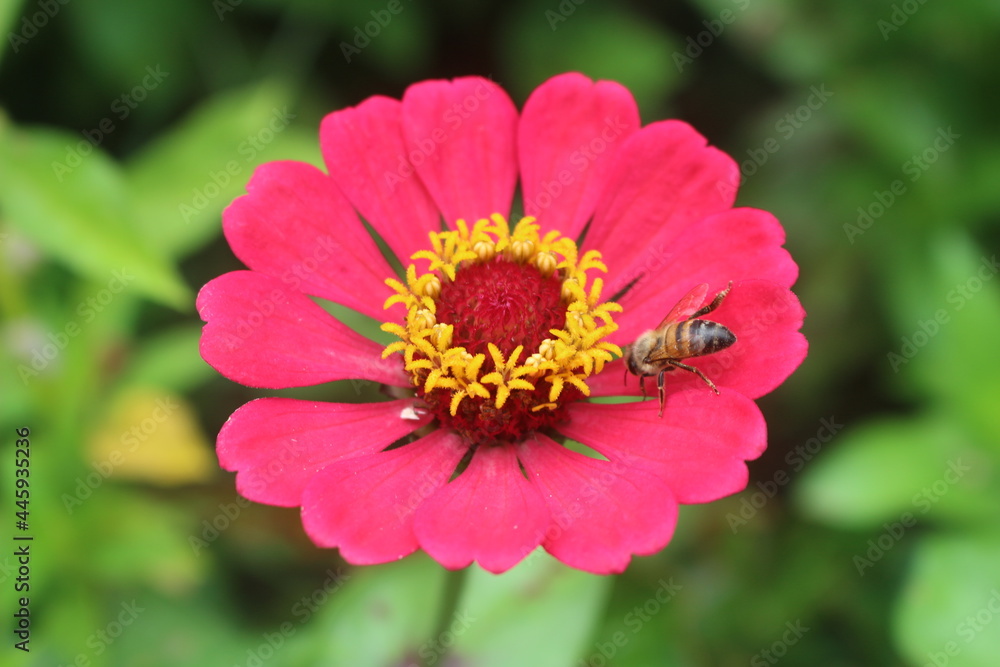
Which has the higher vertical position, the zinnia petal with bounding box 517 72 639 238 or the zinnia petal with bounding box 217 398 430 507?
the zinnia petal with bounding box 517 72 639 238

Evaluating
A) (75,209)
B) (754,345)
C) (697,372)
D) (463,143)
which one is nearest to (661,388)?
(697,372)

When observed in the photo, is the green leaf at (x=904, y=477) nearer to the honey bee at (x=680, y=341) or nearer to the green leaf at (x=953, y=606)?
the green leaf at (x=953, y=606)

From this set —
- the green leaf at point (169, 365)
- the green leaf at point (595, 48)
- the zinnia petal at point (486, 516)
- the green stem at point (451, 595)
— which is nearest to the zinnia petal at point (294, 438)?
the zinnia petal at point (486, 516)

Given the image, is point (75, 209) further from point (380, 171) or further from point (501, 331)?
point (501, 331)

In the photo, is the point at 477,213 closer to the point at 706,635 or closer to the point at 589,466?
the point at 589,466

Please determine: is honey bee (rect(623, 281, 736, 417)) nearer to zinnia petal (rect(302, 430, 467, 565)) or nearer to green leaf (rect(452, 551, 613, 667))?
zinnia petal (rect(302, 430, 467, 565))

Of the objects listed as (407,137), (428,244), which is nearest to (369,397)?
(428,244)

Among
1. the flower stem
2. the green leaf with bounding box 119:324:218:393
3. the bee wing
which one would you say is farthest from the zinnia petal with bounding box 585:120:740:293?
the green leaf with bounding box 119:324:218:393
